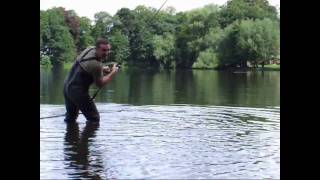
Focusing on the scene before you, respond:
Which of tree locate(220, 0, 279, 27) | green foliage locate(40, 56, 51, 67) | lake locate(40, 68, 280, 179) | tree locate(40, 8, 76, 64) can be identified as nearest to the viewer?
lake locate(40, 68, 280, 179)

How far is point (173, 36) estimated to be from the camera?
9906 centimetres

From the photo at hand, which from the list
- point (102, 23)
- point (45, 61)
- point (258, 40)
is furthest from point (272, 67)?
point (45, 61)

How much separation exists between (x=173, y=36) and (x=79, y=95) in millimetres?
83831

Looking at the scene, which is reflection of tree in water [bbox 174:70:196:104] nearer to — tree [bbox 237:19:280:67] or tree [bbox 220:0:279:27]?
tree [bbox 237:19:280:67]

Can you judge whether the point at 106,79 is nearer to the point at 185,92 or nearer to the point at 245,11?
the point at 185,92

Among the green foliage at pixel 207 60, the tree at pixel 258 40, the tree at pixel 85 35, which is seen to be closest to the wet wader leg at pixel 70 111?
the tree at pixel 85 35

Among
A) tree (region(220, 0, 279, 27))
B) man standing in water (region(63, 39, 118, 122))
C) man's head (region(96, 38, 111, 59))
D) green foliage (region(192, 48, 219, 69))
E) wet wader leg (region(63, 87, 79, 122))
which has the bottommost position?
wet wader leg (region(63, 87, 79, 122))

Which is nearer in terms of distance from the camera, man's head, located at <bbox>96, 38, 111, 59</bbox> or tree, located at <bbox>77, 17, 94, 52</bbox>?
man's head, located at <bbox>96, 38, 111, 59</bbox>

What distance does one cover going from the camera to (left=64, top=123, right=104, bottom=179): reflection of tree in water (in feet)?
31.9

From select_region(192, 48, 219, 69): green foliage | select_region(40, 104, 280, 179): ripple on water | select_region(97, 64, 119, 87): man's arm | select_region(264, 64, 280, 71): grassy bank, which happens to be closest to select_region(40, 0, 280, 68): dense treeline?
select_region(192, 48, 219, 69): green foliage

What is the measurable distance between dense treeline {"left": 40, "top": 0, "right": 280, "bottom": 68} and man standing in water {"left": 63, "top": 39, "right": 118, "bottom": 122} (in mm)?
60504

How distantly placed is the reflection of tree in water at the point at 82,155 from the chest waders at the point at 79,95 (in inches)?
33.9
